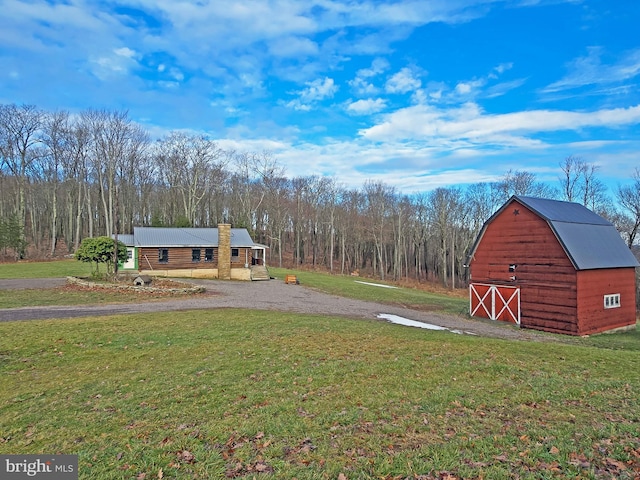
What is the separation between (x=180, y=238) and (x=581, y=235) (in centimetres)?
2971

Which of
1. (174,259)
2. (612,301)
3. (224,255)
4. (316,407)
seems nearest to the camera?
(316,407)

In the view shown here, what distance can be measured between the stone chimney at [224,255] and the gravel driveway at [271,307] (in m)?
5.84

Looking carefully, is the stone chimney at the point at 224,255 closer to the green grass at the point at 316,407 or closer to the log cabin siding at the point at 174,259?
the log cabin siding at the point at 174,259

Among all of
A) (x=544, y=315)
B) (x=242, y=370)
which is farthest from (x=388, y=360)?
(x=544, y=315)

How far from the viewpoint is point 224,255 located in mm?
33000

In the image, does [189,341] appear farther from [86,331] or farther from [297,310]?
[297,310]

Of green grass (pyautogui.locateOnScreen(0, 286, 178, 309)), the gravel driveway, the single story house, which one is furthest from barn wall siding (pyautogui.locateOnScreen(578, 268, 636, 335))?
the single story house

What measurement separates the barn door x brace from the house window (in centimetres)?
404

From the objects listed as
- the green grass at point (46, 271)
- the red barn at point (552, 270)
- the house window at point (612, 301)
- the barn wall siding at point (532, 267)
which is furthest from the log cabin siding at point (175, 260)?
the house window at point (612, 301)

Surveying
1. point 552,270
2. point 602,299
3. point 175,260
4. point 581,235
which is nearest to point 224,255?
point 175,260

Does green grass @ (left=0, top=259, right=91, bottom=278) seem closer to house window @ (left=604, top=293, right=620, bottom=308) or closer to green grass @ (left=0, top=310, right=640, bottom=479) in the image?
green grass @ (left=0, top=310, right=640, bottom=479)

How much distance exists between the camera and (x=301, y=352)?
383 inches

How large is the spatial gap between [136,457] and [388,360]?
19.0 feet

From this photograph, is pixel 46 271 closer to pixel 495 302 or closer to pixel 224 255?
pixel 224 255
